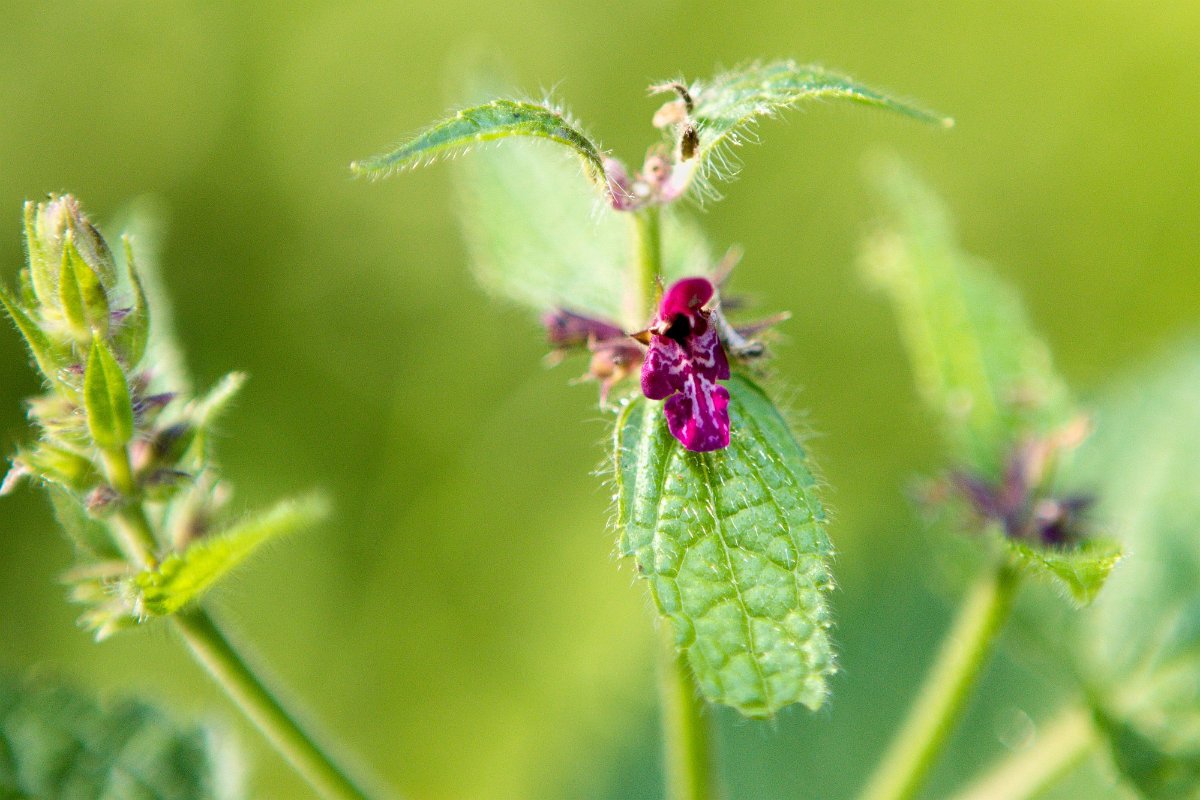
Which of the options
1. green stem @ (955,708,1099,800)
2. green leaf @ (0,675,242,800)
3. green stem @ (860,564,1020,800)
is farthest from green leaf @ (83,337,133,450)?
green stem @ (955,708,1099,800)

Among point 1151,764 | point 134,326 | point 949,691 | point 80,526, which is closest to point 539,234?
point 134,326

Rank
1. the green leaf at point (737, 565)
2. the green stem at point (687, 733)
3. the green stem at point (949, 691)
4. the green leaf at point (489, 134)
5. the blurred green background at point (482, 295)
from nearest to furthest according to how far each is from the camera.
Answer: the green leaf at point (489, 134), the green leaf at point (737, 565), the green stem at point (687, 733), the green stem at point (949, 691), the blurred green background at point (482, 295)

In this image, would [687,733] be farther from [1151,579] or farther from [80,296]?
[1151,579]

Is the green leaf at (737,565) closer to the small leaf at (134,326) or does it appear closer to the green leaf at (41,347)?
the small leaf at (134,326)

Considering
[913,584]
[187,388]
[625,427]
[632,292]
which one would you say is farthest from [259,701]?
[913,584]

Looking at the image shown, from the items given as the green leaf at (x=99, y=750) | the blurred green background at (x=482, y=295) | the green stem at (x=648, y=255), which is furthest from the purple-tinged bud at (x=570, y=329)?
the blurred green background at (x=482, y=295)

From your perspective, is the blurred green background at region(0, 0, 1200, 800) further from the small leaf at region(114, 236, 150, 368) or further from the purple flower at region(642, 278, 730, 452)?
the small leaf at region(114, 236, 150, 368)

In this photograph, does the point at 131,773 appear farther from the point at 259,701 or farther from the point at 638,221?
the point at 638,221
